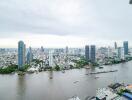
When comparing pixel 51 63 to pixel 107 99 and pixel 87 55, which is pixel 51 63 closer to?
pixel 87 55

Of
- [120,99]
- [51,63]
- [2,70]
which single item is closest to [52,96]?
[120,99]

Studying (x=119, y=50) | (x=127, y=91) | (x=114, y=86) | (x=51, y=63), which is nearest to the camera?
(x=127, y=91)

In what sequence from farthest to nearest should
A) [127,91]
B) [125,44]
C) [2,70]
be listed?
[125,44]
[2,70]
[127,91]

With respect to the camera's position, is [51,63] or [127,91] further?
[51,63]

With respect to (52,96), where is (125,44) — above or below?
above

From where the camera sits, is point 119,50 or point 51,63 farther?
point 119,50

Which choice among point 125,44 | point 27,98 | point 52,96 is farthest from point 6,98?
point 125,44

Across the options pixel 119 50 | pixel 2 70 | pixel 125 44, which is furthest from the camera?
pixel 125 44

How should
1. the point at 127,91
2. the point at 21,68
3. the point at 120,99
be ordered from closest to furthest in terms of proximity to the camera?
the point at 120,99, the point at 127,91, the point at 21,68

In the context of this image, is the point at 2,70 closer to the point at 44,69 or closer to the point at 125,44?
the point at 44,69
